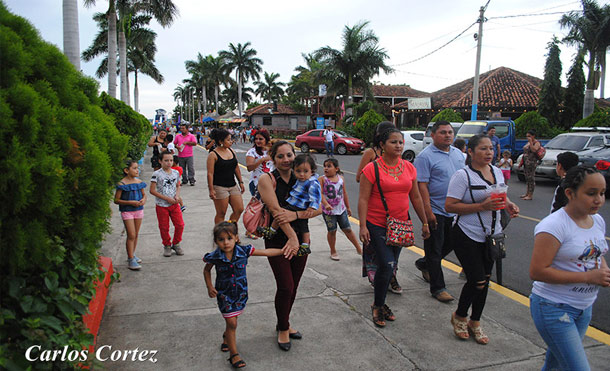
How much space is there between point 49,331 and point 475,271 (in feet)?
9.84

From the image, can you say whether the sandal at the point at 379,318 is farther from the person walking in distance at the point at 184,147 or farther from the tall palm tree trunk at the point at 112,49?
the tall palm tree trunk at the point at 112,49

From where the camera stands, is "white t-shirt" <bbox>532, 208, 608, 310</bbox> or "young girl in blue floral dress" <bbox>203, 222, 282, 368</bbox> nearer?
"white t-shirt" <bbox>532, 208, 608, 310</bbox>

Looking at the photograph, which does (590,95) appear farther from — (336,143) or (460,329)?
(460,329)

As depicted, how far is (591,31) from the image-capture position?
85.4 ft

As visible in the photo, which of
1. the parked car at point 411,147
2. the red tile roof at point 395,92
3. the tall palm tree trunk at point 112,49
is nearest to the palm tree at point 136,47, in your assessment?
the tall palm tree trunk at point 112,49

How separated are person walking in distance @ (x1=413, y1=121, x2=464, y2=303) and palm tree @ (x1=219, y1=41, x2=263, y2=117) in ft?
199

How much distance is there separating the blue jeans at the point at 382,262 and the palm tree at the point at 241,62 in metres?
61.3

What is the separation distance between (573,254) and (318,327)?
2136 millimetres

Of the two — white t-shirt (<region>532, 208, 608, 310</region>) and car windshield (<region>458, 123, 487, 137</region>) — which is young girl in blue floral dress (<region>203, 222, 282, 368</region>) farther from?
car windshield (<region>458, 123, 487, 137</region>)

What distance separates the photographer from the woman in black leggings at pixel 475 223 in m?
3.49

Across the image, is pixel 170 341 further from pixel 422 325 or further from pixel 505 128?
pixel 505 128

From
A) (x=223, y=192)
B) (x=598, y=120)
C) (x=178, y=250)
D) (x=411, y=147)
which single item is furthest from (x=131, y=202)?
(x=598, y=120)

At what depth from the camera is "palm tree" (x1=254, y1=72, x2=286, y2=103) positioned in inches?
3014

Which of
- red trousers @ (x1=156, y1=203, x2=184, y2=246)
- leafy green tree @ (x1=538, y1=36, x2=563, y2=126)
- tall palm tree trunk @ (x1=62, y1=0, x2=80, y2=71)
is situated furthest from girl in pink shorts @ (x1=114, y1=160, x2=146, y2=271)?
leafy green tree @ (x1=538, y1=36, x2=563, y2=126)
